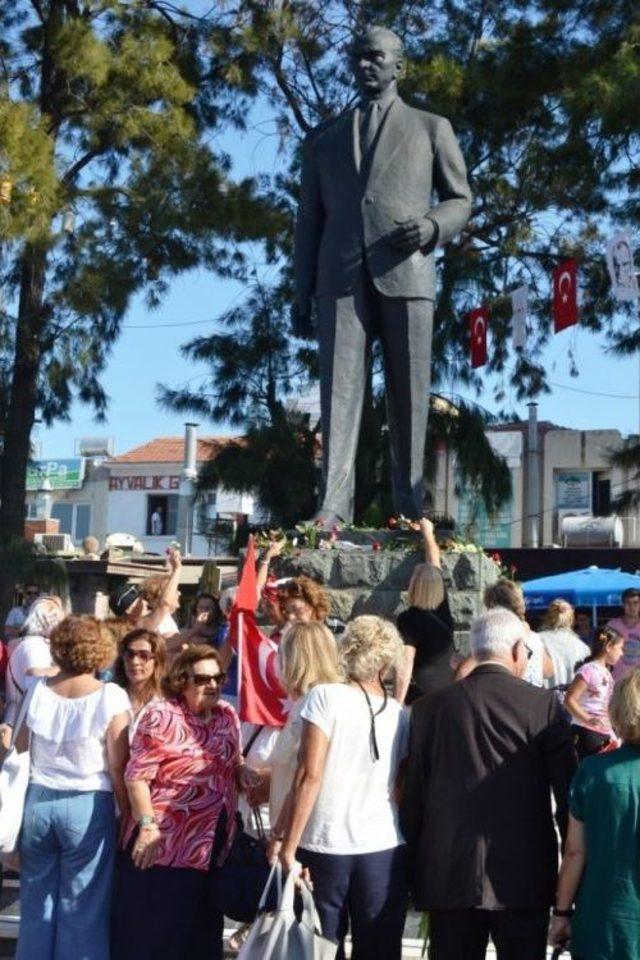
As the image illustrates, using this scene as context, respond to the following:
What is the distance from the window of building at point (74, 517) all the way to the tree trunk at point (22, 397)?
1386 inches

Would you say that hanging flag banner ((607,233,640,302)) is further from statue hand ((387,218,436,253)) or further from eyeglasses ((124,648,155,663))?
eyeglasses ((124,648,155,663))

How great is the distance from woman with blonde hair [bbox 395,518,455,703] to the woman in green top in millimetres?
1599

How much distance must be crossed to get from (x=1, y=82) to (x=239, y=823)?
12369 mm

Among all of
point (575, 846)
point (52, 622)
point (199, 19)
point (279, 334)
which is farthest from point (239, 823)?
point (199, 19)

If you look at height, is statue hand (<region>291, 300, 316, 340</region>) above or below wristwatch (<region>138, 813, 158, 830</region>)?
above

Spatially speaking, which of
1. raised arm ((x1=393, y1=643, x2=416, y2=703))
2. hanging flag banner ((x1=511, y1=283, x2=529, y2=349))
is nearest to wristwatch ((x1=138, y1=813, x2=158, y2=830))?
raised arm ((x1=393, y1=643, x2=416, y2=703))

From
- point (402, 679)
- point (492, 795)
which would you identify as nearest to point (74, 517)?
point (402, 679)

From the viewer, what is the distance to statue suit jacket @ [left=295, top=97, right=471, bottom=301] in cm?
749

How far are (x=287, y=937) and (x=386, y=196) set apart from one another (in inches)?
186

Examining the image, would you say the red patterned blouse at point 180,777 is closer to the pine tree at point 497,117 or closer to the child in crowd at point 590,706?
the child in crowd at point 590,706

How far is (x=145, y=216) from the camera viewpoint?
49.5ft

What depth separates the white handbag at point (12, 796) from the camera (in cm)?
425

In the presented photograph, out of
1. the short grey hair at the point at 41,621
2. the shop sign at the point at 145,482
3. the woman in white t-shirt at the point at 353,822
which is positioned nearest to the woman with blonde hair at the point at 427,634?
the woman in white t-shirt at the point at 353,822

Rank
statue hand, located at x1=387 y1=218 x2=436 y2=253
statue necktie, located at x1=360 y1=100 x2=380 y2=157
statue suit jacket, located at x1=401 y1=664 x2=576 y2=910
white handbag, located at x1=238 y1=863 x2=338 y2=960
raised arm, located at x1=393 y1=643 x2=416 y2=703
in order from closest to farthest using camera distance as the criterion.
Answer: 1. white handbag, located at x1=238 y1=863 x2=338 y2=960
2. statue suit jacket, located at x1=401 y1=664 x2=576 y2=910
3. raised arm, located at x1=393 y1=643 x2=416 y2=703
4. statue hand, located at x1=387 y1=218 x2=436 y2=253
5. statue necktie, located at x1=360 y1=100 x2=380 y2=157
